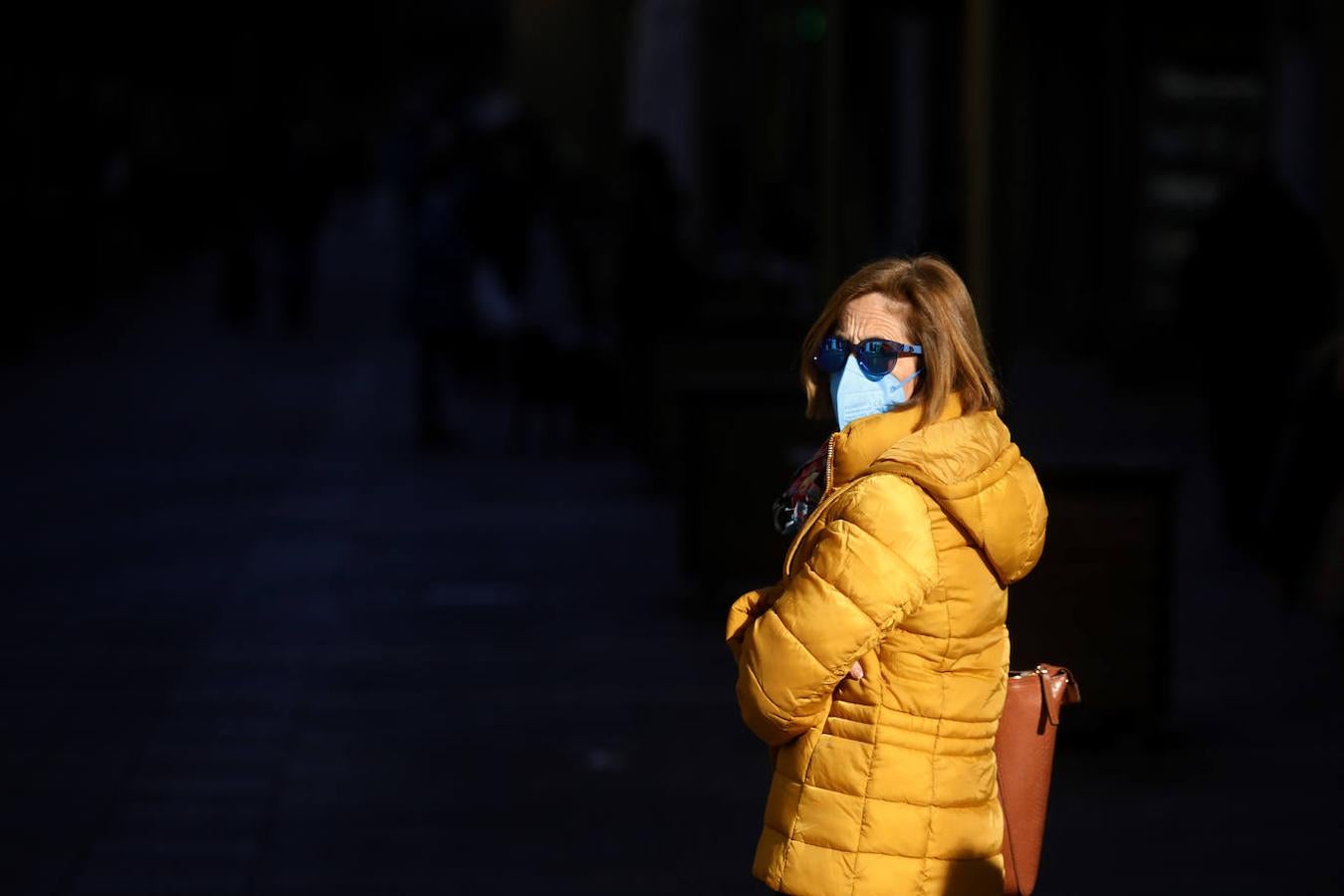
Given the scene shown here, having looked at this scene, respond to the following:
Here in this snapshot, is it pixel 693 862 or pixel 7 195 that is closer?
pixel 693 862

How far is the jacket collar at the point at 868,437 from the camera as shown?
141 inches

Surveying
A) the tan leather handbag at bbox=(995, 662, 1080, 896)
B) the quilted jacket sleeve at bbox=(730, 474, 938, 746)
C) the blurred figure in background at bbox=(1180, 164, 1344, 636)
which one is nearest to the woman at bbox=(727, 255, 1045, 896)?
the quilted jacket sleeve at bbox=(730, 474, 938, 746)

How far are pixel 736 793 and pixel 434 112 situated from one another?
21353mm

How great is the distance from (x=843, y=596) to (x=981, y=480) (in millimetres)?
295

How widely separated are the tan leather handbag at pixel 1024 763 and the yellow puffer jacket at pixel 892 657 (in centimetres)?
19

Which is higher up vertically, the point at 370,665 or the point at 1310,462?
the point at 1310,462

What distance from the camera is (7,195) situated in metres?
24.9

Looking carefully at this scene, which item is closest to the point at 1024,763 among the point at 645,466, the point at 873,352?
the point at 873,352

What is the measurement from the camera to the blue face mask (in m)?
3.63

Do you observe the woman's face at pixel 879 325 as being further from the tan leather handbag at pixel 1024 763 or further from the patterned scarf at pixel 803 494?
the tan leather handbag at pixel 1024 763

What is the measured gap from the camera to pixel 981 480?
11.6 ft

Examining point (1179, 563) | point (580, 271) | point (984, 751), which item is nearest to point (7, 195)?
point (580, 271)

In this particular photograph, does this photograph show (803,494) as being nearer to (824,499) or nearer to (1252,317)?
(824,499)

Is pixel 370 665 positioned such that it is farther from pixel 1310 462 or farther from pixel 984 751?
pixel 984 751
